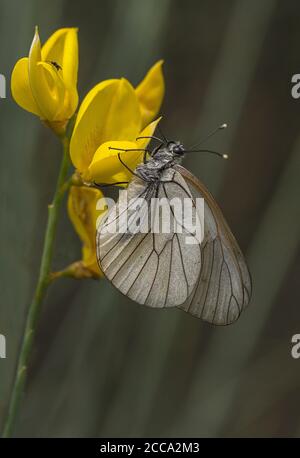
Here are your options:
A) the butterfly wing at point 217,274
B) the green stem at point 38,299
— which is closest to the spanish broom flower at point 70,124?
the green stem at point 38,299

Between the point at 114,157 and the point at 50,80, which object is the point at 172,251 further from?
the point at 50,80

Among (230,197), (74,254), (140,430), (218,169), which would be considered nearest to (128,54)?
(218,169)

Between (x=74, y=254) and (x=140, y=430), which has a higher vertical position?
(x=74, y=254)

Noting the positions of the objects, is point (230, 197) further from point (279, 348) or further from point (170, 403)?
point (170, 403)

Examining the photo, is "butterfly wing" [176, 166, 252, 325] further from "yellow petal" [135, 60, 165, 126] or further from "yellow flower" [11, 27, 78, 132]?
"yellow flower" [11, 27, 78, 132]

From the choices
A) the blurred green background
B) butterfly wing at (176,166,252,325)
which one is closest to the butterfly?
butterfly wing at (176,166,252,325)
